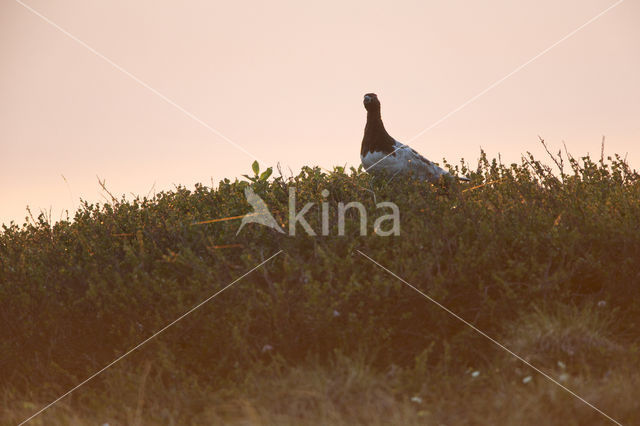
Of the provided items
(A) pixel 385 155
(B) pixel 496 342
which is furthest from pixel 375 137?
(B) pixel 496 342

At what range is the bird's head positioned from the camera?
9.01 m

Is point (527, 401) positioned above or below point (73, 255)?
below

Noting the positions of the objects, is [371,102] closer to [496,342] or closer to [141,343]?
[496,342]

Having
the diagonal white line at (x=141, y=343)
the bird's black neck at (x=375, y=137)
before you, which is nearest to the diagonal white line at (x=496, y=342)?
the diagonal white line at (x=141, y=343)

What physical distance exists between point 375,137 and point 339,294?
412 cm

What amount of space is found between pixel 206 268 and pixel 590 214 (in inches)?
169

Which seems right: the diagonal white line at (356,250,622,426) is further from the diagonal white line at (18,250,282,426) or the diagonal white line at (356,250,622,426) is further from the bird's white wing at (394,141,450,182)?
the bird's white wing at (394,141,450,182)

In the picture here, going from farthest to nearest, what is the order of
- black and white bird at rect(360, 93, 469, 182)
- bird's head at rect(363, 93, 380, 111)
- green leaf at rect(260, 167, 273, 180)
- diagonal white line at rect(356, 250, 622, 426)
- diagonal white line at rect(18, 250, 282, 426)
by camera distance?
1. bird's head at rect(363, 93, 380, 111)
2. green leaf at rect(260, 167, 273, 180)
3. black and white bird at rect(360, 93, 469, 182)
4. diagonal white line at rect(18, 250, 282, 426)
5. diagonal white line at rect(356, 250, 622, 426)

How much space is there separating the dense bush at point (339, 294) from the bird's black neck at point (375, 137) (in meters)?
1.61

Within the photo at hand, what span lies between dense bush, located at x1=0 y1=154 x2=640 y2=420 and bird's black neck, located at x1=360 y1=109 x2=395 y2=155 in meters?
1.61

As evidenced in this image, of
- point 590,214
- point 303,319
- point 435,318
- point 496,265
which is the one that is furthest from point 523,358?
point 590,214

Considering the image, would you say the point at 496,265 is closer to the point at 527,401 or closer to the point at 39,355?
the point at 527,401

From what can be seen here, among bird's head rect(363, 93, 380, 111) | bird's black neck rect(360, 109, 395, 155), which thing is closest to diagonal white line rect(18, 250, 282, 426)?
bird's black neck rect(360, 109, 395, 155)

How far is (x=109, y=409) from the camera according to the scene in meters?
4.40
